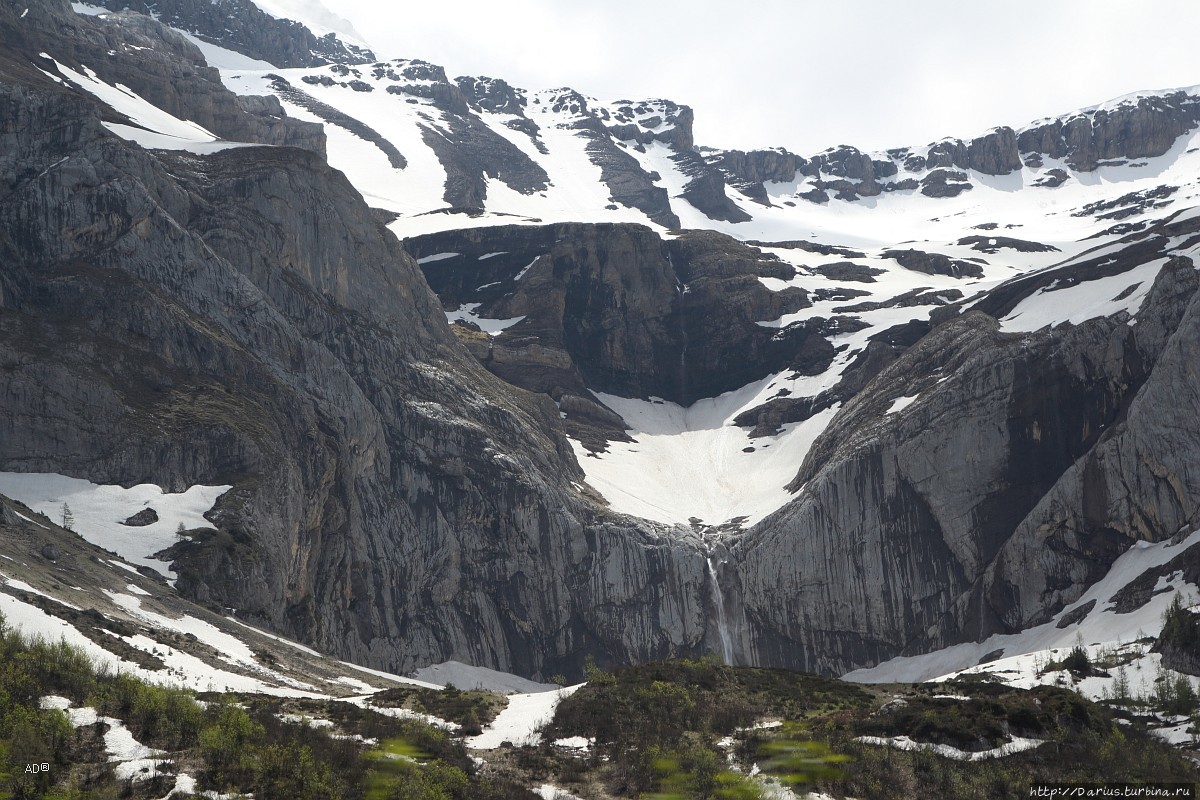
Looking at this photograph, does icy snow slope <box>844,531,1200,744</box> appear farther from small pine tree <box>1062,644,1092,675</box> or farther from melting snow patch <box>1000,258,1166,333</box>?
melting snow patch <box>1000,258,1166,333</box>

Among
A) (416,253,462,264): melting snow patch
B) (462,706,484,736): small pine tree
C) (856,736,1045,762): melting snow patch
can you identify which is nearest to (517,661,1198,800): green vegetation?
(856,736,1045,762): melting snow patch

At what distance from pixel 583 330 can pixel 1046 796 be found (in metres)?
126

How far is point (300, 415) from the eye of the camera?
248 feet

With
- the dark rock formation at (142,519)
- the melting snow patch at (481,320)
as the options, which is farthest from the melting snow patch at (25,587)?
the melting snow patch at (481,320)

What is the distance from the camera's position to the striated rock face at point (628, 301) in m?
143

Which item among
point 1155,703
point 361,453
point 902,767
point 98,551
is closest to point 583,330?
point 361,453

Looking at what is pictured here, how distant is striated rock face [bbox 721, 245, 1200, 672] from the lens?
78.9 m

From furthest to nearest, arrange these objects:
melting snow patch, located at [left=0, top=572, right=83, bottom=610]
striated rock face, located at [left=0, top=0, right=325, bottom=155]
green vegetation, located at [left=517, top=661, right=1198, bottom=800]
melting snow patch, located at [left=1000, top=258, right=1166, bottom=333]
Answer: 1. striated rock face, located at [left=0, top=0, right=325, bottom=155]
2. melting snow patch, located at [left=1000, top=258, right=1166, bottom=333]
3. melting snow patch, located at [left=0, top=572, right=83, bottom=610]
4. green vegetation, located at [left=517, top=661, right=1198, bottom=800]

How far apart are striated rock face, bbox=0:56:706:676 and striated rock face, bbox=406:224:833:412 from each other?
35784 mm

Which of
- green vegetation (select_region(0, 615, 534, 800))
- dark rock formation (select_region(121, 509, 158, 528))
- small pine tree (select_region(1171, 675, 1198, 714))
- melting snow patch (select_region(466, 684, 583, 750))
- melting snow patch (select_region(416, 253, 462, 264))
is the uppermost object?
melting snow patch (select_region(416, 253, 462, 264))

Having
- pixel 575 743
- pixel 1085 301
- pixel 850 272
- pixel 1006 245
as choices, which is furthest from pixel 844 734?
pixel 1006 245

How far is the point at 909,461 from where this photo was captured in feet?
299

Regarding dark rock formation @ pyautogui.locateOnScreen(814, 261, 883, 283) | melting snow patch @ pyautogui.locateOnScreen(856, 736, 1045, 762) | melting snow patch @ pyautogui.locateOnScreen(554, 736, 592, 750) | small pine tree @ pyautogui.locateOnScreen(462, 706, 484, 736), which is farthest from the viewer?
dark rock formation @ pyautogui.locateOnScreen(814, 261, 883, 283)

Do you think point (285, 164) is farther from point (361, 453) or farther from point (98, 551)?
point (98, 551)
